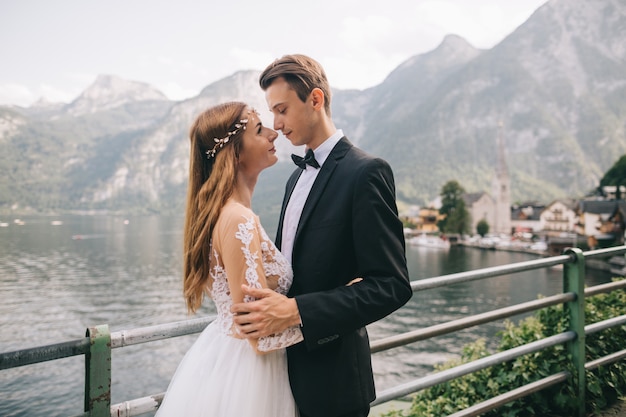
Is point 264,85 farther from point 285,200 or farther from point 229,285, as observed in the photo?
point 229,285

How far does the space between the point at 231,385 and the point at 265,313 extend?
365 mm

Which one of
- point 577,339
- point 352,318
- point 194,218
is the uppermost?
point 194,218

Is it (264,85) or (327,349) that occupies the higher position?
(264,85)

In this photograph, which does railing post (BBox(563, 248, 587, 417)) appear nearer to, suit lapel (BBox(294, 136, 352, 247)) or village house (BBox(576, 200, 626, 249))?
suit lapel (BBox(294, 136, 352, 247))

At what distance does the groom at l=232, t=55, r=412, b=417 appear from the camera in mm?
1561

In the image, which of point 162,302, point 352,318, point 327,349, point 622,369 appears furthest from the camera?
point 162,302

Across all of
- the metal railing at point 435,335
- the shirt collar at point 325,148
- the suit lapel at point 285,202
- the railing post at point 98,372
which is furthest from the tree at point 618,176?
the railing post at point 98,372

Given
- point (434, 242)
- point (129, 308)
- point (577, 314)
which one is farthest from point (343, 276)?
point (434, 242)

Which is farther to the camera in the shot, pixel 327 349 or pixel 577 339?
pixel 577 339

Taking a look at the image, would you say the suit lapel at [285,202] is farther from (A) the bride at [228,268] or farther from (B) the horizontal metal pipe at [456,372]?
(B) the horizontal metal pipe at [456,372]

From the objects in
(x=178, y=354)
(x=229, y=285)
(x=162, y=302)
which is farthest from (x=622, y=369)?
(x=162, y=302)

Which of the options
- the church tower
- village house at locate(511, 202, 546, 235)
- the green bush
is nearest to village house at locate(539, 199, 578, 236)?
village house at locate(511, 202, 546, 235)

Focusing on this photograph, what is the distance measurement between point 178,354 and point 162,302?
45.4ft

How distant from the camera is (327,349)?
5.56ft
